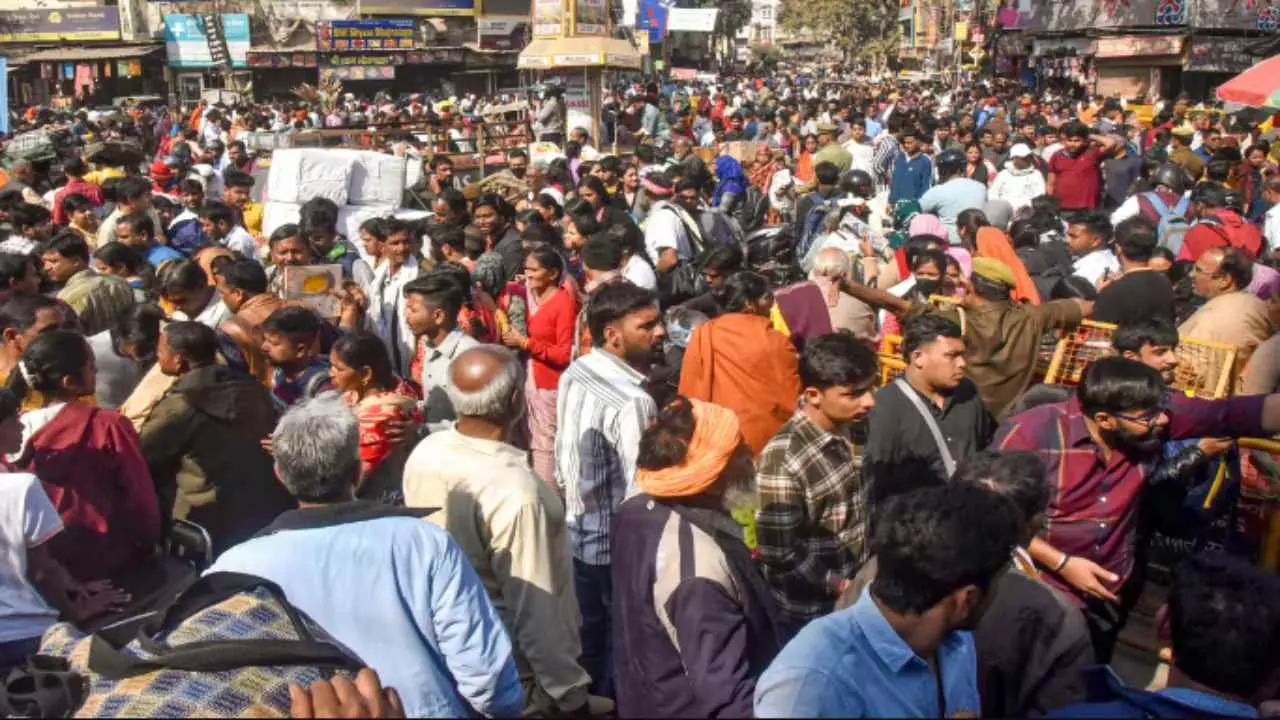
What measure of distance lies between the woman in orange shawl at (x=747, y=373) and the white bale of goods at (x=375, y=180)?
18.6 feet

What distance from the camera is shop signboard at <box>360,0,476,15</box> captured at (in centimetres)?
4803

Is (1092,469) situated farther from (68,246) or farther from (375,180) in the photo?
(375,180)

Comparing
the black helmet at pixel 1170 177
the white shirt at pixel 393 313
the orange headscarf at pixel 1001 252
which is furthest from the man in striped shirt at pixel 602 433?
the black helmet at pixel 1170 177

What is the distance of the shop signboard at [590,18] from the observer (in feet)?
52.6

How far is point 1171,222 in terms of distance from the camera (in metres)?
8.95

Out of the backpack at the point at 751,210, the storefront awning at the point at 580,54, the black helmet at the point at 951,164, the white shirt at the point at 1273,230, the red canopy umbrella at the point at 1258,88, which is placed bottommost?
the backpack at the point at 751,210

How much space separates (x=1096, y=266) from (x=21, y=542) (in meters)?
6.22

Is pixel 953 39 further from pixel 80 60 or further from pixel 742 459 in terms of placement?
pixel 742 459

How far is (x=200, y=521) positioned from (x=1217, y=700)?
3.57 metres

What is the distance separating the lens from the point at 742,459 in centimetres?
330

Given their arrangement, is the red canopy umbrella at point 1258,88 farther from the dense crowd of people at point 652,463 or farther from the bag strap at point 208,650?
the bag strap at point 208,650

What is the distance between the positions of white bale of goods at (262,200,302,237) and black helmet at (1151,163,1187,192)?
7016 millimetres


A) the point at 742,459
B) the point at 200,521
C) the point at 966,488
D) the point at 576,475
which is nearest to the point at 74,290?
the point at 200,521

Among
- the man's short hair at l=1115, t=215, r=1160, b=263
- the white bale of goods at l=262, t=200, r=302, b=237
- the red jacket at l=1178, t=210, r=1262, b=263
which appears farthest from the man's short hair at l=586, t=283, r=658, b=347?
the white bale of goods at l=262, t=200, r=302, b=237
